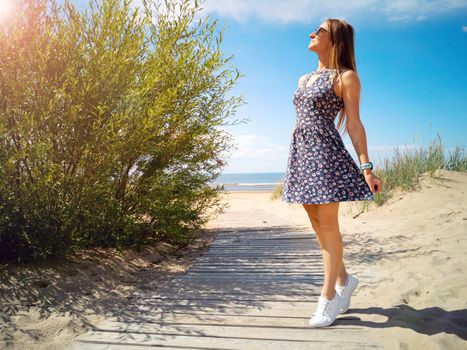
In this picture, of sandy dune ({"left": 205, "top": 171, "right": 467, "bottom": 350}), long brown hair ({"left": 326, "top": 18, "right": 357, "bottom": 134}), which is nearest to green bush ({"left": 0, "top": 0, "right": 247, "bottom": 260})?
long brown hair ({"left": 326, "top": 18, "right": 357, "bottom": 134})

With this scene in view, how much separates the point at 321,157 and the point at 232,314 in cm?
150

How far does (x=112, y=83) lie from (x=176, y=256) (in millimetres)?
2913

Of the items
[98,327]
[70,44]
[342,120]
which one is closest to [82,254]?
[98,327]

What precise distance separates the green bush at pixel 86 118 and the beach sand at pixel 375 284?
1.52ft

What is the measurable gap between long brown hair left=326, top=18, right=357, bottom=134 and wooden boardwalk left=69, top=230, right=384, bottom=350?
1960 mm

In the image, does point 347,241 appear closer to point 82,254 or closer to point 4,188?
point 82,254

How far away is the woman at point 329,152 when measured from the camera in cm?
272

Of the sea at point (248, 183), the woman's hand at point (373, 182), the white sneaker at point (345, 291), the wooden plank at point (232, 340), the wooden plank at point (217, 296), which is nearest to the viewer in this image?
the wooden plank at point (232, 340)

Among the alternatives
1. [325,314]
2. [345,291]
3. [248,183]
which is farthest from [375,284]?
[248,183]

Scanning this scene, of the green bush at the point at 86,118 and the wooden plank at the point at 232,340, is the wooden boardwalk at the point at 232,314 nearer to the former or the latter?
the wooden plank at the point at 232,340

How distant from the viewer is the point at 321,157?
276cm

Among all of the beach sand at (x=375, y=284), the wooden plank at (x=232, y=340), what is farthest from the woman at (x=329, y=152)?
the beach sand at (x=375, y=284)

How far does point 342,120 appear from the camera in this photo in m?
3.00

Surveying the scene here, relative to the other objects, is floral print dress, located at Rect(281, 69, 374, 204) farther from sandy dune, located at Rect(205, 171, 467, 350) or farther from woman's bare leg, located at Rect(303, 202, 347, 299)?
sandy dune, located at Rect(205, 171, 467, 350)
